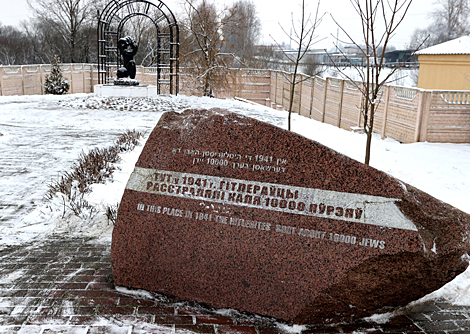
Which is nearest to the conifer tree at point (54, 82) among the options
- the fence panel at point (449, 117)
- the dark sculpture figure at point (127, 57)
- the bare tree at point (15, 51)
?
the dark sculpture figure at point (127, 57)

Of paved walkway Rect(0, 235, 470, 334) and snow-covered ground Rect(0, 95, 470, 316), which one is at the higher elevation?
snow-covered ground Rect(0, 95, 470, 316)

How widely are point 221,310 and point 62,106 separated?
1746cm

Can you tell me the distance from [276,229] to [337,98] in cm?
1429

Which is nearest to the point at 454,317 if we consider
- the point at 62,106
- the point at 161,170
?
the point at 161,170

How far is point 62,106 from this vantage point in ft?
63.3

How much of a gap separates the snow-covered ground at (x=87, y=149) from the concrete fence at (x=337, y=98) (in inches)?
20.2

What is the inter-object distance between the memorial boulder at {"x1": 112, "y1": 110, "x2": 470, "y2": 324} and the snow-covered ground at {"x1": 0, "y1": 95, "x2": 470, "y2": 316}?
113 cm

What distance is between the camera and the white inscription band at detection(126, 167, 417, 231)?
372cm

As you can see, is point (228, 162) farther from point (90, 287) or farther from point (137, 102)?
point (137, 102)

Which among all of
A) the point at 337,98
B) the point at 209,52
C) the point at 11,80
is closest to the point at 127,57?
the point at 209,52

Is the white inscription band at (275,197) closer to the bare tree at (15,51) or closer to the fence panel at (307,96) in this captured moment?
the fence panel at (307,96)

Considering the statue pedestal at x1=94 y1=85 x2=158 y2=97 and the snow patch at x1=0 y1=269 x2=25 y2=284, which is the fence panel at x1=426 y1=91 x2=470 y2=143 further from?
the statue pedestal at x1=94 y1=85 x2=158 y2=97

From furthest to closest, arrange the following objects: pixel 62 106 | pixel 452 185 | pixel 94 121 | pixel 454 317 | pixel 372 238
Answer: pixel 62 106, pixel 94 121, pixel 452 185, pixel 454 317, pixel 372 238

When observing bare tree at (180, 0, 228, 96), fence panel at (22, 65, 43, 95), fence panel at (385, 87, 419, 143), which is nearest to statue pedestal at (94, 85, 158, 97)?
bare tree at (180, 0, 228, 96)
